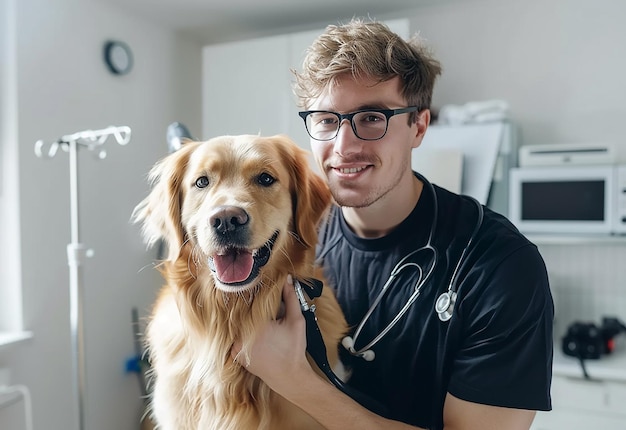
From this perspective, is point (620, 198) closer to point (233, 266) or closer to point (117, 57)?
point (233, 266)

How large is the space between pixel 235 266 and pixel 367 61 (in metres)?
0.57

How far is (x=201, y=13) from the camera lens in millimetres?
3184

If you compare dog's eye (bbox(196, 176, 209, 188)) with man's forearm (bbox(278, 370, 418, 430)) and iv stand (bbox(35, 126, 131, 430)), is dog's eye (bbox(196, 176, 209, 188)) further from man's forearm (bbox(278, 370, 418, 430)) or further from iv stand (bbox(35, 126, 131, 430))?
iv stand (bbox(35, 126, 131, 430))

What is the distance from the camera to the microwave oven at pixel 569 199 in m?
2.43

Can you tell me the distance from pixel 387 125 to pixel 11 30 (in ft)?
6.80

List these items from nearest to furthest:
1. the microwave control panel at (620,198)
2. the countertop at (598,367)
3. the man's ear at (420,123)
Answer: the man's ear at (420,123)
the countertop at (598,367)
the microwave control panel at (620,198)

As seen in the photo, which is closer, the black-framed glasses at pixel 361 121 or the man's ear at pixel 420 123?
the black-framed glasses at pixel 361 121

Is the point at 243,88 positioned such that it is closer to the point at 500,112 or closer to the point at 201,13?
the point at 201,13

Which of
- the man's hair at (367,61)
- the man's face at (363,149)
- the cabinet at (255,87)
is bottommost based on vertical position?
the man's face at (363,149)

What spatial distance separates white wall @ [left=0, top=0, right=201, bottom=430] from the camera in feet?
8.07

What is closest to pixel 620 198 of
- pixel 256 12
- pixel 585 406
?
pixel 585 406

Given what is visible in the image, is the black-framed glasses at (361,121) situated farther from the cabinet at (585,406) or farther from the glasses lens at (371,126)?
the cabinet at (585,406)

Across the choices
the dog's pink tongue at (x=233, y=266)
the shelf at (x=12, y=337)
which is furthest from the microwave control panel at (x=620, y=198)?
the shelf at (x=12, y=337)

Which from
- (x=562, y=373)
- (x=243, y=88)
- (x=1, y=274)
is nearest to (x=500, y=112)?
(x=562, y=373)
